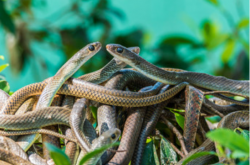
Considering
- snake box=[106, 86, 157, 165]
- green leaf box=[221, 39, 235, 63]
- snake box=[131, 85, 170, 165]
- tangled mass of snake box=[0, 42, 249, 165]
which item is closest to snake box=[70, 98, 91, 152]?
tangled mass of snake box=[0, 42, 249, 165]

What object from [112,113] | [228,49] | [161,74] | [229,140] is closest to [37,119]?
[112,113]

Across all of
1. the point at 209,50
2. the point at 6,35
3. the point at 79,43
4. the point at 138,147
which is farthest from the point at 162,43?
the point at 138,147

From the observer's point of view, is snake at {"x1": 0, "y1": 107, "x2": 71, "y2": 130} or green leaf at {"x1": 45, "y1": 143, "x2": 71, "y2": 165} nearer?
green leaf at {"x1": 45, "y1": 143, "x2": 71, "y2": 165}

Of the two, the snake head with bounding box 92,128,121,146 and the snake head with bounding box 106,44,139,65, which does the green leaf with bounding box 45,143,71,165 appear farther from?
the snake head with bounding box 106,44,139,65

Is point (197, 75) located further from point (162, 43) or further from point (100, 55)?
point (100, 55)

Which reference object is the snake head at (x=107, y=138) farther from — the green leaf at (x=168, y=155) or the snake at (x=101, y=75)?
the snake at (x=101, y=75)

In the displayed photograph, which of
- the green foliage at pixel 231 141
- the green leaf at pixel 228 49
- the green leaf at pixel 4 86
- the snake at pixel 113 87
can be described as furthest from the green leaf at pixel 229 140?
the green leaf at pixel 228 49

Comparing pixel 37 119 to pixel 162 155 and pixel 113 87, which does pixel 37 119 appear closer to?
pixel 113 87

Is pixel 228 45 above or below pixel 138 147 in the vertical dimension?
above
